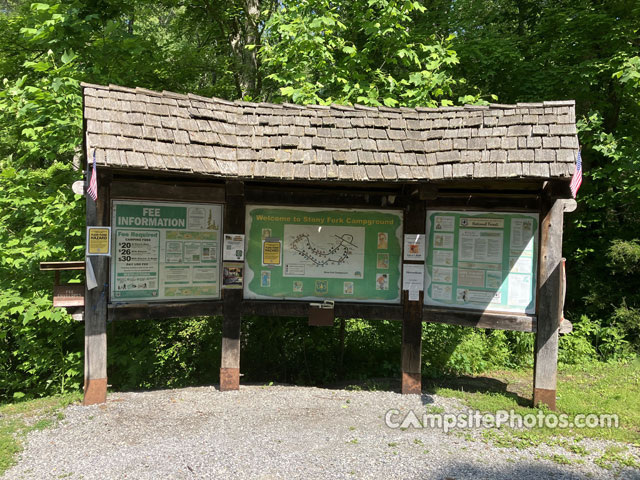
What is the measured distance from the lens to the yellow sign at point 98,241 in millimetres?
5297

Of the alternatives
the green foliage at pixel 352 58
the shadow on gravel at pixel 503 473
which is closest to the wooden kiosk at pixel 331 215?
the shadow on gravel at pixel 503 473

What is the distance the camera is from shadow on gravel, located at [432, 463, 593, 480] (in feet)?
13.0

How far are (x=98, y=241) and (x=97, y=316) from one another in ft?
2.98

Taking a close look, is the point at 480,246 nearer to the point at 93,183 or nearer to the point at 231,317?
the point at 231,317

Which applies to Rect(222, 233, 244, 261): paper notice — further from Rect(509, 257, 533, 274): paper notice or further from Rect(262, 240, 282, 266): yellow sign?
Rect(509, 257, 533, 274): paper notice

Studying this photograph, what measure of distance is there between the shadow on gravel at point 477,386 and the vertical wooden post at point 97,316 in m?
4.18

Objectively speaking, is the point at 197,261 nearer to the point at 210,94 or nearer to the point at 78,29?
the point at 78,29

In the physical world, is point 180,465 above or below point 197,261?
below

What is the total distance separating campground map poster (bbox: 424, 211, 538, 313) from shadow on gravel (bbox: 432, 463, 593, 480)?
7.20 feet

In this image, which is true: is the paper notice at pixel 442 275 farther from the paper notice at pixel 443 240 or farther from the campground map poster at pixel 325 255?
the campground map poster at pixel 325 255

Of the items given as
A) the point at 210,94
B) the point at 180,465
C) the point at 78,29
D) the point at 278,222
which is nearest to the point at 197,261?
the point at 278,222

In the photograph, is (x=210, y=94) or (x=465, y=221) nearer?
(x=465, y=221)

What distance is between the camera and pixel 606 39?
9.99m

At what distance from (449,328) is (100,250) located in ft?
20.7
